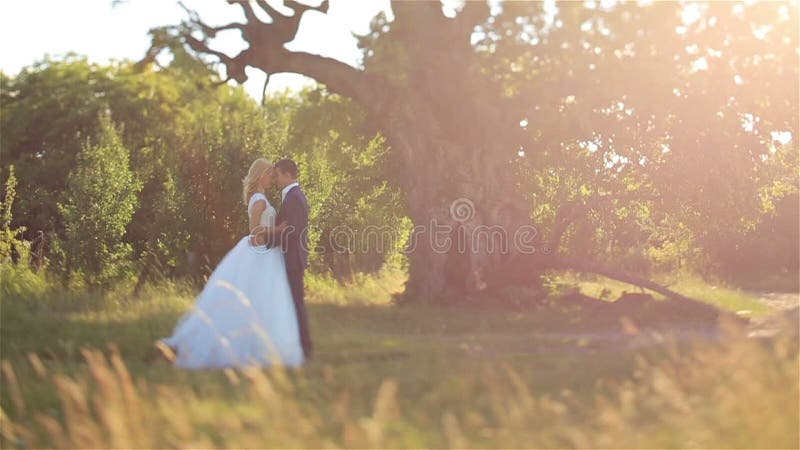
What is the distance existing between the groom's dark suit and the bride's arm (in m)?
0.08

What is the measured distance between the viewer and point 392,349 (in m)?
10.9

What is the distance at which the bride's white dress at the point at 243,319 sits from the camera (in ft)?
32.2

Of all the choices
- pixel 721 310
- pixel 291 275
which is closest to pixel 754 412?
pixel 291 275

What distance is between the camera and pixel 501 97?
16.9 meters

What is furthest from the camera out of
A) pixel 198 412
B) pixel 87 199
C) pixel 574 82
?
pixel 87 199

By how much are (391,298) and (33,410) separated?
10.7m

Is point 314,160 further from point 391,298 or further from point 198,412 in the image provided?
point 198,412

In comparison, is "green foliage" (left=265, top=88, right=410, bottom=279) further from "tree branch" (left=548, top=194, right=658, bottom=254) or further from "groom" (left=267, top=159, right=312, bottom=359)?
"groom" (left=267, top=159, right=312, bottom=359)

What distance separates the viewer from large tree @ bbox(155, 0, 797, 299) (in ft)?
50.5

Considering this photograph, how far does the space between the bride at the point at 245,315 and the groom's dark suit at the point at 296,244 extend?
12 centimetres

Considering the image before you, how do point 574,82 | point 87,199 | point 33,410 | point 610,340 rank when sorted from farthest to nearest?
point 87,199 < point 574,82 < point 610,340 < point 33,410

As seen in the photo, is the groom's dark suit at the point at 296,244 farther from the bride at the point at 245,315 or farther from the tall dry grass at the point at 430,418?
the tall dry grass at the point at 430,418

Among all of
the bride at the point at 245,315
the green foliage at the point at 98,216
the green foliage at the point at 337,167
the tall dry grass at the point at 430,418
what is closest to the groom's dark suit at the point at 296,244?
the bride at the point at 245,315

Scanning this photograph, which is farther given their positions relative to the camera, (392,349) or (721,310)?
(721,310)
